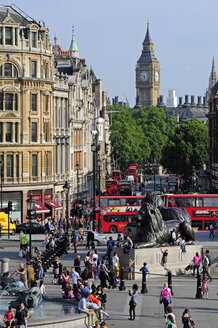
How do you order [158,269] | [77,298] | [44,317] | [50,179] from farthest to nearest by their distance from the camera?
[50,179] → [158,269] → [77,298] → [44,317]

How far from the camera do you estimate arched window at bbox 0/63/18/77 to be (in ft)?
258

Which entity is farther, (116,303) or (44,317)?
(116,303)

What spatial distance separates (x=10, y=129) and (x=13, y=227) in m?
11.8

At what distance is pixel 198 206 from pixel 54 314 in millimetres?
40648

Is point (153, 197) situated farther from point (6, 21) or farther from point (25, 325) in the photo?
point (6, 21)

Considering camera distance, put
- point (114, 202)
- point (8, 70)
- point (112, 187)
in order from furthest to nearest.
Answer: point (112, 187) < point (8, 70) < point (114, 202)

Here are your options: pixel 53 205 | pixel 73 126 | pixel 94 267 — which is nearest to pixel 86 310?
pixel 94 267

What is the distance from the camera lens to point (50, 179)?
83.3m

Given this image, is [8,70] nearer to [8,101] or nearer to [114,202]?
[8,101]

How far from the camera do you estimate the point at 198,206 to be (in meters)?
72.6

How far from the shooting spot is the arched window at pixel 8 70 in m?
78.6

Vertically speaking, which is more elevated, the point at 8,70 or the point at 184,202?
the point at 8,70

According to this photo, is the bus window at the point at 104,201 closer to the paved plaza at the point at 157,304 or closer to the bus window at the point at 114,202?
the bus window at the point at 114,202

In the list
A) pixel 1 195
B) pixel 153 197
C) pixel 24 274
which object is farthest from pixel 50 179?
pixel 24 274
